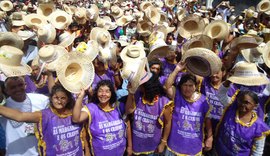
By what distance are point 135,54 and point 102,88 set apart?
620 mm

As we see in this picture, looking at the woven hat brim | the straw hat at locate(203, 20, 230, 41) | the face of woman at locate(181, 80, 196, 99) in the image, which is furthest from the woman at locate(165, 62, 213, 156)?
the straw hat at locate(203, 20, 230, 41)

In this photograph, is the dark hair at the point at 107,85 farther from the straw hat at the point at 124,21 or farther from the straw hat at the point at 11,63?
the straw hat at the point at 124,21

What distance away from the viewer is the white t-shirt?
10.3ft

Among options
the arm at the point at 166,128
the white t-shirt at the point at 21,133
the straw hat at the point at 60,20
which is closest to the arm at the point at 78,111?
the white t-shirt at the point at 21,133

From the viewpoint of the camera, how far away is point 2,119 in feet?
10.5

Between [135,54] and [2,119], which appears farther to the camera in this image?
[135,54]

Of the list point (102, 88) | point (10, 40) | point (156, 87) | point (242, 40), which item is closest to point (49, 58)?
point (102, 88)

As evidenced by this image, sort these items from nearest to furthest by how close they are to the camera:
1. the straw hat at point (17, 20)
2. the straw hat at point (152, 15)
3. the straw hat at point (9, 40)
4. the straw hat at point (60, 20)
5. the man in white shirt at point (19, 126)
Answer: the man in white shirt at point (19, 126) → the straw hat at point (9, 40) → the straw hat at point (17, 20) → the straw hat at point (60, 20) → the straw hat at point (152, 15)

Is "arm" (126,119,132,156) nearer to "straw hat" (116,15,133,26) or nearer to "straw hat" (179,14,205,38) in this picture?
"straw hat" (179,14,205,38)

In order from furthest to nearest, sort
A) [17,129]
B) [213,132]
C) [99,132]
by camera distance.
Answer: [213,132]
[99,132]
[17,129]

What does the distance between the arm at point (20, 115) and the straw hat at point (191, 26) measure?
3819 millimetres

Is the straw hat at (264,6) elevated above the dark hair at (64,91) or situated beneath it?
situated beneath

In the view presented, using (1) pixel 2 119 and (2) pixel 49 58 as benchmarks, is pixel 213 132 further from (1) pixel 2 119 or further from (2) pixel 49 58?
(1) pixel 2 119

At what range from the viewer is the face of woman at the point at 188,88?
357 centimetres
